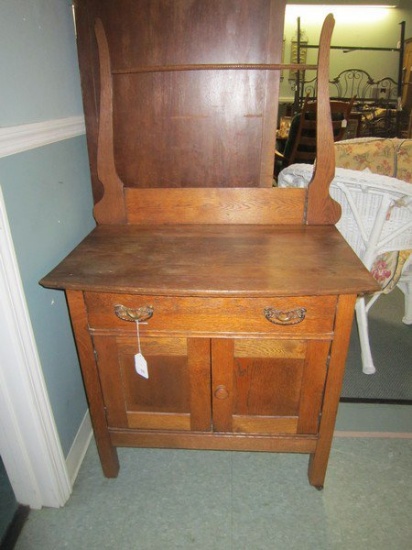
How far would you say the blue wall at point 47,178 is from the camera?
0.92 meters

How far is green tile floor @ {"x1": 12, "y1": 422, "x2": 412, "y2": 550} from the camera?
3.69ft

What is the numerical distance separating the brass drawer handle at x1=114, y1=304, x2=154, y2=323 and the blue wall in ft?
0.87

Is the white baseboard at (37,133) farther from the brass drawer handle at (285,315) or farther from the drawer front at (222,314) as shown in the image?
the brass drawer handle at (285,315)

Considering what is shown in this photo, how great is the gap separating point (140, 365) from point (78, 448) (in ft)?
1.90

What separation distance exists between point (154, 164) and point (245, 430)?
38.8 inches

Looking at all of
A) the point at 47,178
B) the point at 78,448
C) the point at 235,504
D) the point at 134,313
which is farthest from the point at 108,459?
the point at 47,178

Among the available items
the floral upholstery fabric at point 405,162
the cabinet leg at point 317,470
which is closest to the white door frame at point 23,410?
the cabinet leg at point 317,470

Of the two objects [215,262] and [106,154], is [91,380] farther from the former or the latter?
[106,154]

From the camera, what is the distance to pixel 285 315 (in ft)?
3.17

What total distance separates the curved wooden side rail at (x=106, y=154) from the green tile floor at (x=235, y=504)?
924 millimetres

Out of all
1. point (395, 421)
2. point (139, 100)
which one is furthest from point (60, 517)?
point (139, 100)

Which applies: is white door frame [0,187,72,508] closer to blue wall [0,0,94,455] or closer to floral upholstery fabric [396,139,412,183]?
blue wall [0,0,94,455]

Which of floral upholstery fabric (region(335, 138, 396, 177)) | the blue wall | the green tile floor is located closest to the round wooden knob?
the green tile floor

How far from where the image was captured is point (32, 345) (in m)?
1.00
